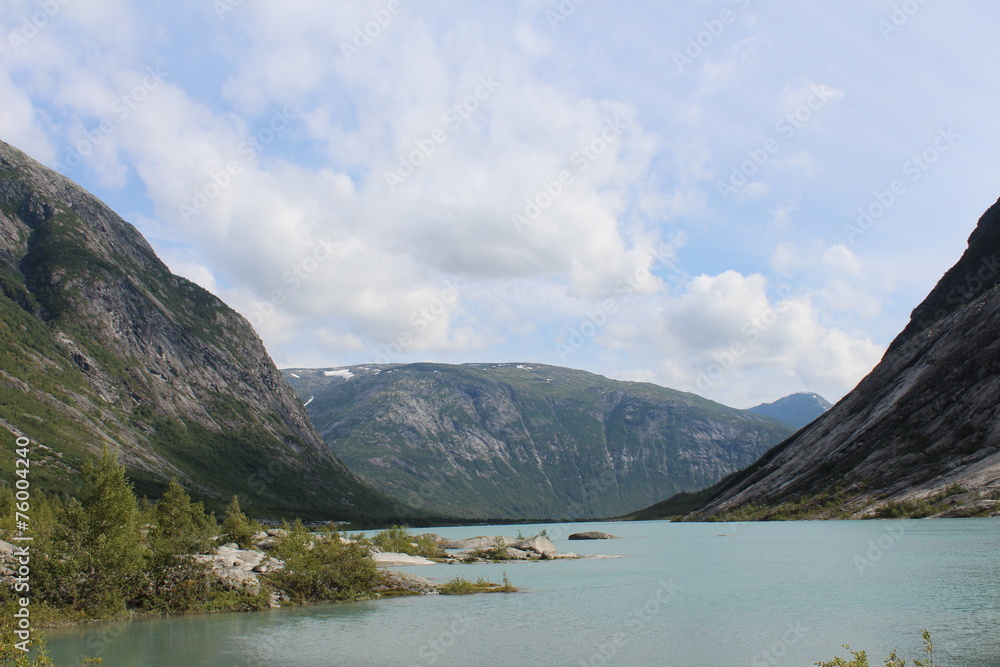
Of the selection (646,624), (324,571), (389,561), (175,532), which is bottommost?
(646,624)

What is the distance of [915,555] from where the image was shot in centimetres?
6456

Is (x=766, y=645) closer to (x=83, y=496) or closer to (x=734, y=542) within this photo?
(x=83, y=496)

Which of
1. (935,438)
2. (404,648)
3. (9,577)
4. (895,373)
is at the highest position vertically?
(895,373)

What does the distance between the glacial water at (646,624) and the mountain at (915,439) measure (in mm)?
49878

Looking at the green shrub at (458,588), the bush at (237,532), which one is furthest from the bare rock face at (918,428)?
the bush at (237,532)

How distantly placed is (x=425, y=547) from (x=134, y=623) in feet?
188

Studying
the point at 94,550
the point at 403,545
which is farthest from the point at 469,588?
the point at 403,545

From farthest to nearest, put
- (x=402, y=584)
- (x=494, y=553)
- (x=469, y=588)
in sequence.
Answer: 1. (x=494, y=553)
2. (x=402, y=584)
3. (x=469, y=588)

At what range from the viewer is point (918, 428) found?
13525cm

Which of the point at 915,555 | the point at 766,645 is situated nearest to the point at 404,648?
the point at 766,645

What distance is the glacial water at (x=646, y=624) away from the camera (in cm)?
3344

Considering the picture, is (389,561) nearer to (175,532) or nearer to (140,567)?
(175,532)

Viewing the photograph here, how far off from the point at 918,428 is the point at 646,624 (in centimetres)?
11956

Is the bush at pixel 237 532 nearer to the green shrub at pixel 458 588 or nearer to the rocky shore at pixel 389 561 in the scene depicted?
the rocky shore at pixel 389 561
